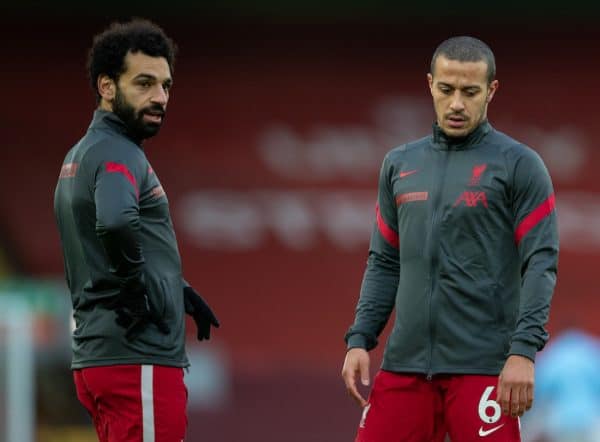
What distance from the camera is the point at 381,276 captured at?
480 centimetres

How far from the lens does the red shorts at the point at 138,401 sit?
447 cm

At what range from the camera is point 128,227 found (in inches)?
172

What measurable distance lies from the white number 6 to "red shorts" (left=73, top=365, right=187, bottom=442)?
91cm

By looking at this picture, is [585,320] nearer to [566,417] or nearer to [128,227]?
[566,417]

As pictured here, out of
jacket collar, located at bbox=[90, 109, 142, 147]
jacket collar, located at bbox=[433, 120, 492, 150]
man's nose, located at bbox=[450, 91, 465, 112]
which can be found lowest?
jacket collar, located at bbox=[433, 120, 492, 150]

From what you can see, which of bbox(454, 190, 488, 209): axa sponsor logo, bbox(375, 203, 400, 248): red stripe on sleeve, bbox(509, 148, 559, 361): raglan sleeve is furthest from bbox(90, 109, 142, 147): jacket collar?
bbox(509, 148, 559, 361): raglan sleeve

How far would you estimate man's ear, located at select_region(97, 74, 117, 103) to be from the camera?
468 cm

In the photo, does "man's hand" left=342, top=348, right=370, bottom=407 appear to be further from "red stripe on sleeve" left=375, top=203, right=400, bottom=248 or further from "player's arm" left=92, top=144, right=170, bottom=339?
"player's arm" left=92, top=144, right=170, bottom=339

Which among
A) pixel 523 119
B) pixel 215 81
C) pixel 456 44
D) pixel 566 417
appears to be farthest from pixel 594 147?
pixel 456 44

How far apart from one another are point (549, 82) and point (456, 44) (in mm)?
7914

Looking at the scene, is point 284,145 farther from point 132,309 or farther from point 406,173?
point 132,309

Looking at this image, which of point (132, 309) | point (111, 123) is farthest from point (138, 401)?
point (111, 123)

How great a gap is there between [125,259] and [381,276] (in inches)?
34.3

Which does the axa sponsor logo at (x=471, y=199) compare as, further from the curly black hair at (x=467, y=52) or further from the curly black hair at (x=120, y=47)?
the curly black hair at (x=120, y=47)
